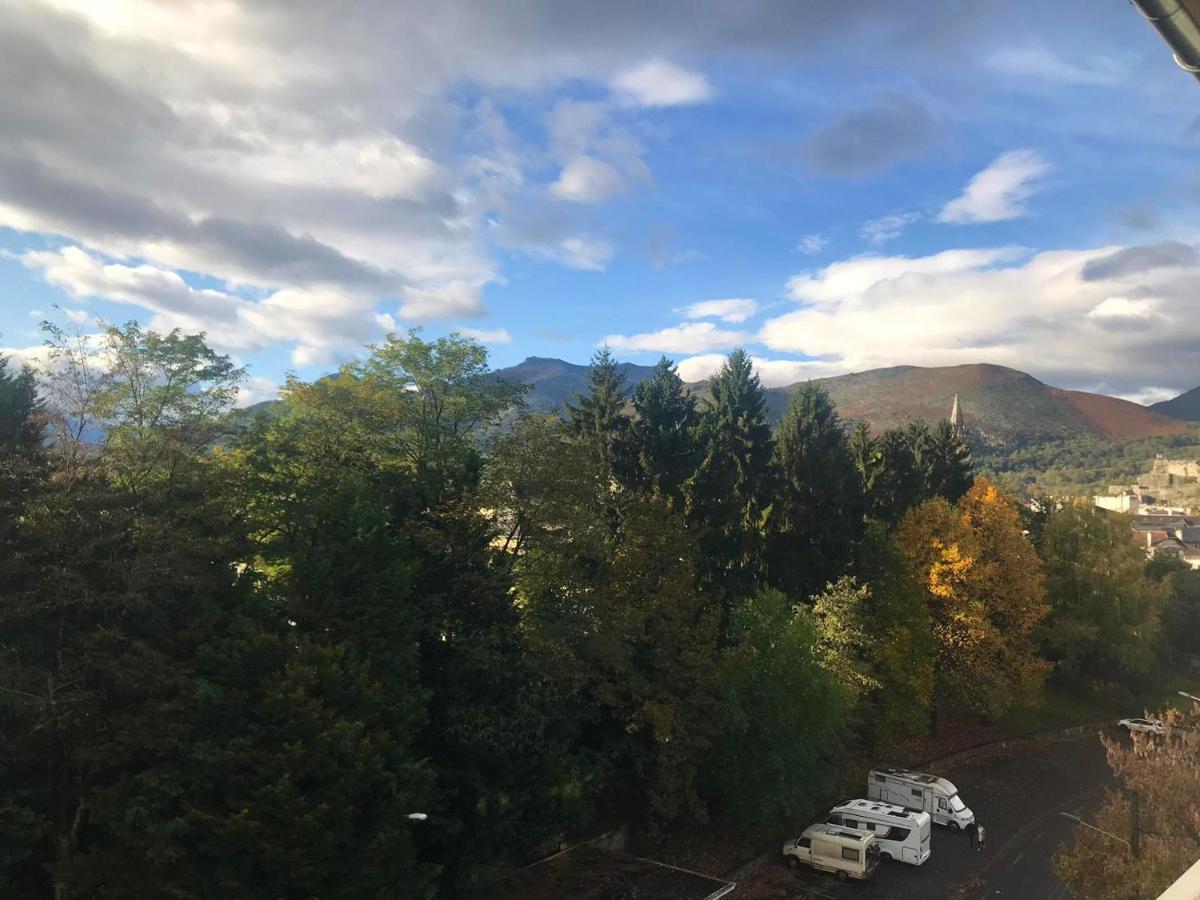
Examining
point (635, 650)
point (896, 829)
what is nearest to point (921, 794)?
point (896, 829)

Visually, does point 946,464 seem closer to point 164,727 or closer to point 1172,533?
point 164,727

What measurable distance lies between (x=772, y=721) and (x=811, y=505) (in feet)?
49.7

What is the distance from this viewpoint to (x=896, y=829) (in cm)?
2708

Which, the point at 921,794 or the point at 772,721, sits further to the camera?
the point at 921,794

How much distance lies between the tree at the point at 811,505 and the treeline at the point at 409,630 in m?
0.24

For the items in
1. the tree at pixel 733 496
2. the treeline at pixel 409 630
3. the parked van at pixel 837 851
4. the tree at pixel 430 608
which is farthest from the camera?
the tree at pixel 733 496

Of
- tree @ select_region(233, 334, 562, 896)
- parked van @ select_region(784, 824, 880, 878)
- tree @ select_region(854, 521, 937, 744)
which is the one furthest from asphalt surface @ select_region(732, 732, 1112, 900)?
tree @ select_region(233, 334, 562, 896)

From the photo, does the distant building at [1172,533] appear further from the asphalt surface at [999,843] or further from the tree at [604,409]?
the tree at [604,409]

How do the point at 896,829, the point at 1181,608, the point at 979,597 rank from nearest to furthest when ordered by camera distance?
1. the point at 896,829
2. the point at 979,597
3. the point at 1181,608

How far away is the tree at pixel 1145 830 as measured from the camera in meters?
16.5

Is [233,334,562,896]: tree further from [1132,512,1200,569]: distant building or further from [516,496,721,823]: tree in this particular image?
[1132,512,1200,569]: distant building

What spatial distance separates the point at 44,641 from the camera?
571 inches

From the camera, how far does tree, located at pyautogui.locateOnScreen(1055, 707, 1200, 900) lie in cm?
1652

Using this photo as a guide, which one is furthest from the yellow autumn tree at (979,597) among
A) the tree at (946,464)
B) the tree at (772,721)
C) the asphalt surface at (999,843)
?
the tree at (772,721)
